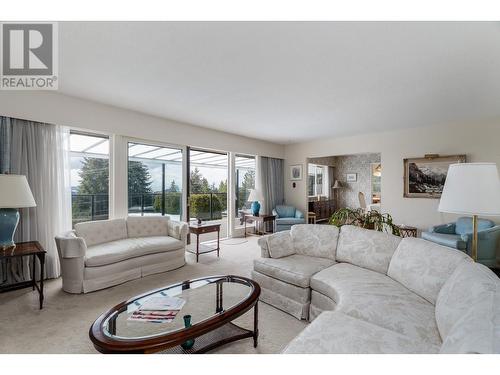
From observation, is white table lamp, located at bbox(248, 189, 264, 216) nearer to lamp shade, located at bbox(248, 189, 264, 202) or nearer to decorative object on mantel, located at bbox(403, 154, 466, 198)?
lamp shade, located at bbox(248, 189, 264, 202)

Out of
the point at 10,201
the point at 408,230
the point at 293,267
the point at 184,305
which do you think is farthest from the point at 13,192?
the point at 408,230

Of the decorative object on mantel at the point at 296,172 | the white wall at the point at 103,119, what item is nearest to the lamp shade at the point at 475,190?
the white wall at the point at 103,119

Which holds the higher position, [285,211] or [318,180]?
[318,180]

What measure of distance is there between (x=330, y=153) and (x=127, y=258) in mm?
4896

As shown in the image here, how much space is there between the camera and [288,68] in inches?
96.0

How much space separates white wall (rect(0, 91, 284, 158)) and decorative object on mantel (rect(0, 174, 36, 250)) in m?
0.94

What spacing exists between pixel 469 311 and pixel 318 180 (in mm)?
7836

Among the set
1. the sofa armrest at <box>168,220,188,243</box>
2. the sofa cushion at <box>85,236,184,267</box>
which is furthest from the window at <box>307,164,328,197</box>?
the sofa cushion at <box>85,236,184,267</box>

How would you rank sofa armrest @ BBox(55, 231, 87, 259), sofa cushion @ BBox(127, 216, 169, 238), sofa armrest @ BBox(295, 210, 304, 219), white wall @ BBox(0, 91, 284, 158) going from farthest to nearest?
sofa armrest @ BBox(295, 210, 304, 219), sofa cushion @ BBox(127, 216, 169, 238), white wall @ BBox(0, 91, 284, 158), sofa armrest @ BBox(55, 231, 87, 259)

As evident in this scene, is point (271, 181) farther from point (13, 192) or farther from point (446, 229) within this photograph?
point (13, 192)

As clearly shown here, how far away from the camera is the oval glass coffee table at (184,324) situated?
1.33 metres

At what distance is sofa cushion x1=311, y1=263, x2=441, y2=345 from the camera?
1453mm

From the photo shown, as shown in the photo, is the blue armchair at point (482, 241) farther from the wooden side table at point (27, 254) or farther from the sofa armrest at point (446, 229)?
the wooden side table at point (27, 254)
